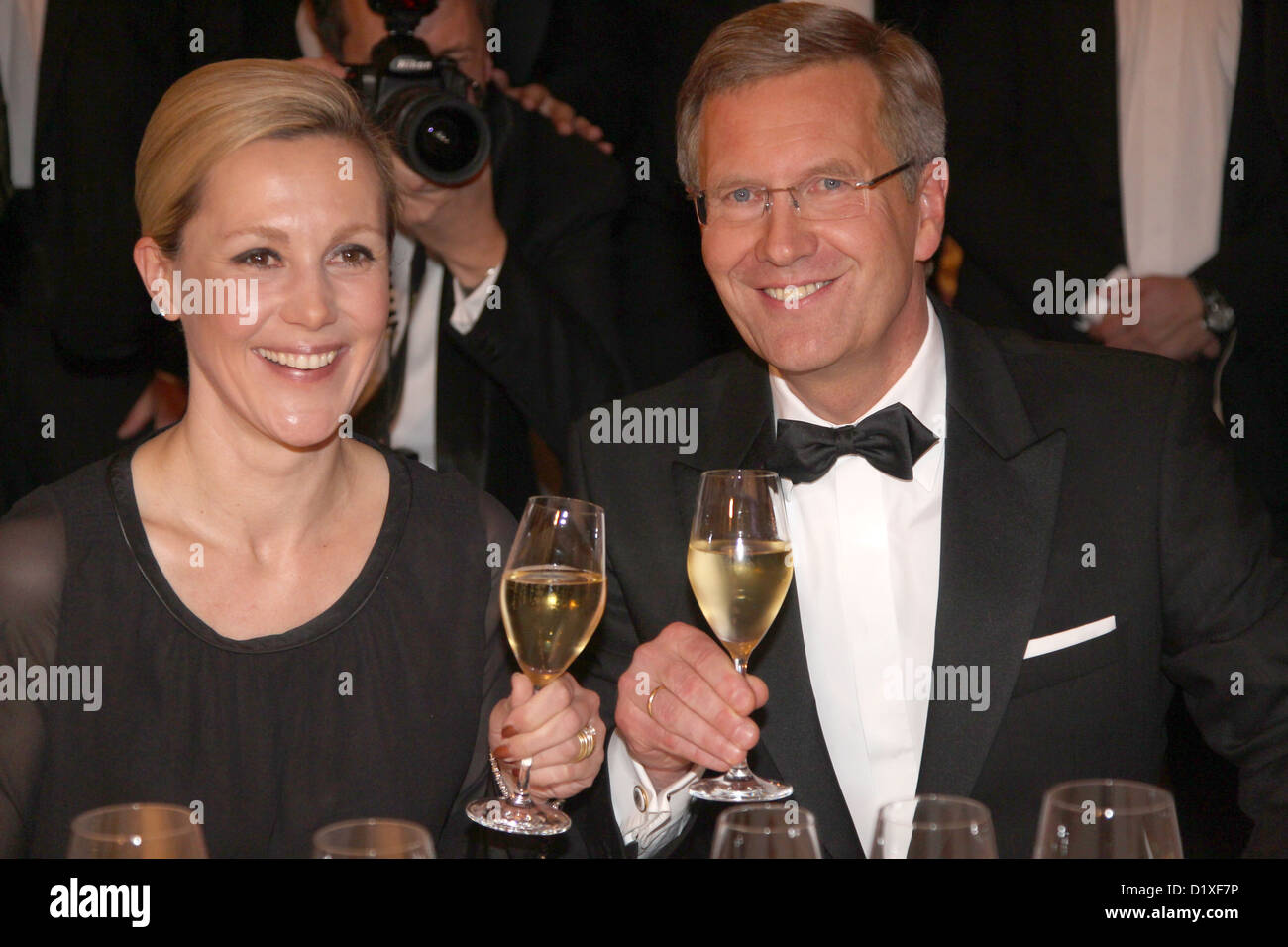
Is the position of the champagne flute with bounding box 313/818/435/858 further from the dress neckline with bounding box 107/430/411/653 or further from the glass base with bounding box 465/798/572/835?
the dress neckline with bounding box 107/430/411/653

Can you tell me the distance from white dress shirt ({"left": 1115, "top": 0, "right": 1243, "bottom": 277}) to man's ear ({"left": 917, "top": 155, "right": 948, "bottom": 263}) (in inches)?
50.7

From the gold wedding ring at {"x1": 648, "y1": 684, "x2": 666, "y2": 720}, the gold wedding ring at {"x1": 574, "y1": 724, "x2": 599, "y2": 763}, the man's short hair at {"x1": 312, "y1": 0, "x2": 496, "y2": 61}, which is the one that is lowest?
the gold wedding ring at {"x1": 574, "y1": 724, "x2": 599, "y2": 763}

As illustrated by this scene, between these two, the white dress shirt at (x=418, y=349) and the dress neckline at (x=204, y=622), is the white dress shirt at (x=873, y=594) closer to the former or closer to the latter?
the dress neckline at (x=204, y=622)

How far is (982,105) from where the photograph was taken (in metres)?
3.14

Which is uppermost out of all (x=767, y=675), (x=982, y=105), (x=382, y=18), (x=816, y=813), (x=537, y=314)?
(x=382, y=18)

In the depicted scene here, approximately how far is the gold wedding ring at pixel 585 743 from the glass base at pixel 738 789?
129mm

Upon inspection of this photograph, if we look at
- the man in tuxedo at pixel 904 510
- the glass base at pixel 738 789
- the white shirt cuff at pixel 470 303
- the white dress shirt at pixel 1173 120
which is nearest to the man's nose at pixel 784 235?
the man in tuxedo at pixel 904 510

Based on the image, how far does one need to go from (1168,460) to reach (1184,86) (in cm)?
172

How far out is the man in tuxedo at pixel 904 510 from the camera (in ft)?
5.91

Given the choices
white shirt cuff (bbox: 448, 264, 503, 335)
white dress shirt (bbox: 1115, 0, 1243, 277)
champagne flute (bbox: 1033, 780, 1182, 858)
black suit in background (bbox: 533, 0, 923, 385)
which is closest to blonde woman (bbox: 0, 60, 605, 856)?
champagne flute (bbox: 1033, 780, 1182, 858)

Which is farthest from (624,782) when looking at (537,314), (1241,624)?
(537,314)

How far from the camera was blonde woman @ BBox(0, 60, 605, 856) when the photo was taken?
1.80 meters

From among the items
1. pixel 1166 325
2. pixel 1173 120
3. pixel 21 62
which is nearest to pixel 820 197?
pixel 1166 325
